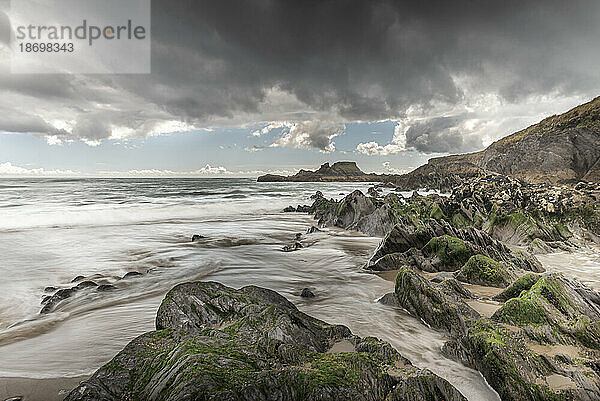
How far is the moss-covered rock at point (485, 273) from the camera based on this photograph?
6.91 meters

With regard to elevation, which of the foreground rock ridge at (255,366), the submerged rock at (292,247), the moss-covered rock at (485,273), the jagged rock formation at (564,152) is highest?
the jagged rock formation at (564,152)

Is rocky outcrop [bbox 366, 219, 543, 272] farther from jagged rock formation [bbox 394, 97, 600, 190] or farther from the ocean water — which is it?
jagged rock formation [bbox 394, 97, 600, 190]

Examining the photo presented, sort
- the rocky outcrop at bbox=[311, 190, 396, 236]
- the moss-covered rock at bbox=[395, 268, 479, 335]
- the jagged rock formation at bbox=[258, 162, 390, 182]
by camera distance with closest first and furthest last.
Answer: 1. the moss-covered rock at bbox=[395, 268, 479, 335]
2. the rocky outcrop at bbox=[311, 190, 396, 236]
3. the jagged rock formation at bbox=[258, 162, 390, 182]

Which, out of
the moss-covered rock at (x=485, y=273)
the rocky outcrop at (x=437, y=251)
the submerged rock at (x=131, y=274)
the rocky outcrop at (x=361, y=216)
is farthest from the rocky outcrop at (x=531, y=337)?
the rocky outcrop at (x=361, y=216)

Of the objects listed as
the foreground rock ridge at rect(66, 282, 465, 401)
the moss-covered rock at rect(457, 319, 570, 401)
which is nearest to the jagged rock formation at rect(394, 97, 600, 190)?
the moss-covered rock at rect(457, 319, 570, 401)

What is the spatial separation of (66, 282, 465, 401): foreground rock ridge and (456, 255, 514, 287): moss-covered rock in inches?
176

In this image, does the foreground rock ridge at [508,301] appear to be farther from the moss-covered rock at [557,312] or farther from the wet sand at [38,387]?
the wet sand at [38,387]

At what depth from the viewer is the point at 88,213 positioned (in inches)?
1043

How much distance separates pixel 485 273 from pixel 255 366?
6195 millimetres

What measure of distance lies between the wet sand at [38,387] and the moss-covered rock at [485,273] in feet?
24.5

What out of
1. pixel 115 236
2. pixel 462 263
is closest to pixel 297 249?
pixel 462 263

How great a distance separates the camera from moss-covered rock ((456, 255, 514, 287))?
22.7ft

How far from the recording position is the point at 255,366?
3123mm

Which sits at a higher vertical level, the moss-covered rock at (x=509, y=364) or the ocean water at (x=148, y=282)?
the moss-covered rock at (x=509, y=364)
